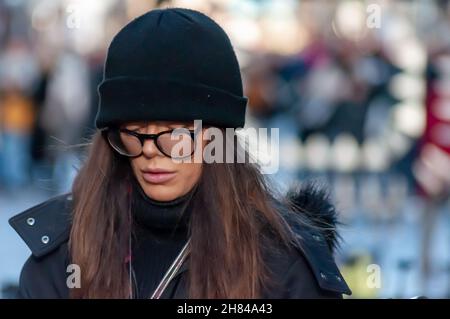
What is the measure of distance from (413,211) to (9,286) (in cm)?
723

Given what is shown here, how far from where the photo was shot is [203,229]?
3.29m

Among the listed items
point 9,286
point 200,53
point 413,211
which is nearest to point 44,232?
point 200,53

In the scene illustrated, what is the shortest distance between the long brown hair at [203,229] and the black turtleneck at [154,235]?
3cm

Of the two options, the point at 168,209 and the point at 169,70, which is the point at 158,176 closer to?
the point at 168,209

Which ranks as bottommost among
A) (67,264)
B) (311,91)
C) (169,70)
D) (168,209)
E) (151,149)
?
(67,264)

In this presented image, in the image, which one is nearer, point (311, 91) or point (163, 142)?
point (163, 142)

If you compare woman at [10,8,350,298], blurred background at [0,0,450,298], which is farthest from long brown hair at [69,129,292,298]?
blurred background at [0,0,450,298]

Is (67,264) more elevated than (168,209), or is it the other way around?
(168,209)

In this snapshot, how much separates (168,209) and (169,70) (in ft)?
1.21

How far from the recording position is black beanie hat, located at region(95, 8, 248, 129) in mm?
3303

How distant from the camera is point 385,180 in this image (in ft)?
39.3

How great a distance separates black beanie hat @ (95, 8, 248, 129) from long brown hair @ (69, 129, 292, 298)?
0.14m

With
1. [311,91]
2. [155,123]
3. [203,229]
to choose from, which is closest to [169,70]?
[155,123]
